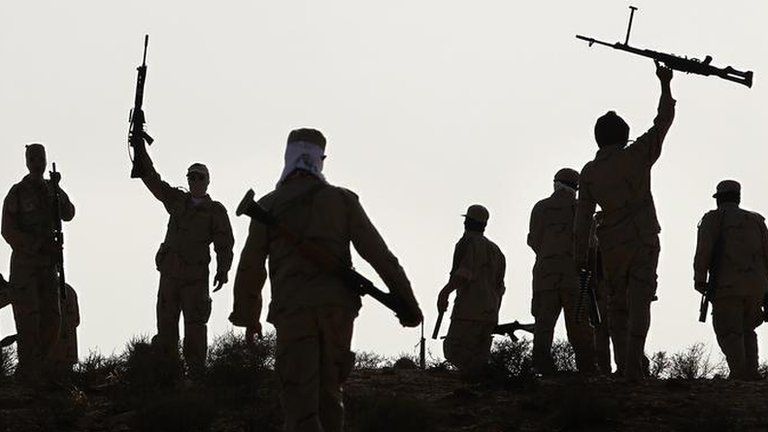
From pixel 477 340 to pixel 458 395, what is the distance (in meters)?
4.36

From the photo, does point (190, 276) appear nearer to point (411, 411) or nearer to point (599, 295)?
point (599, 295)

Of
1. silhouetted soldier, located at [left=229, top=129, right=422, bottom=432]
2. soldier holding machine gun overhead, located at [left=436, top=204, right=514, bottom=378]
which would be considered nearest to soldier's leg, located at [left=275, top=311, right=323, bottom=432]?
silhouetted soldier, located at [left=229, top=129, right=422, bottom=432]

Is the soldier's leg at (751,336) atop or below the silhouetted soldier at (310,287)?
atop

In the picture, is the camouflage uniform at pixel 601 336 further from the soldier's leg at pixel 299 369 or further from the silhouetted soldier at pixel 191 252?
the soldier's leg at pixel 299 369

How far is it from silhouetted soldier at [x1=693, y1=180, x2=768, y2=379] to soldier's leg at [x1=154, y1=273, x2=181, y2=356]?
5509 millimetres

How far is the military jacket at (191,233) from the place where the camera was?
885 inches

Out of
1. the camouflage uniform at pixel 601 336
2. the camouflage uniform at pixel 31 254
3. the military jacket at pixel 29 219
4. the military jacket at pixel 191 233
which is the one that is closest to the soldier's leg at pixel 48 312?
the camouflage uniform at pixel 31 254

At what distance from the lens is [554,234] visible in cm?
2114

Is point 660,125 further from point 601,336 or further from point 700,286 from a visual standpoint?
point 601,336

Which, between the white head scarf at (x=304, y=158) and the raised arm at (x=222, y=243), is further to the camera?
the raised arm at (x=222, y=243)

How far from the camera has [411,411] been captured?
16750 mm

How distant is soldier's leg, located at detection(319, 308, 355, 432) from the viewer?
44.6ft

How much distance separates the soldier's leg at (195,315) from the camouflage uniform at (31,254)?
1.51 meters

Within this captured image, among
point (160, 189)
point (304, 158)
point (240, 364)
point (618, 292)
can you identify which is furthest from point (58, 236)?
point (304, 158)
